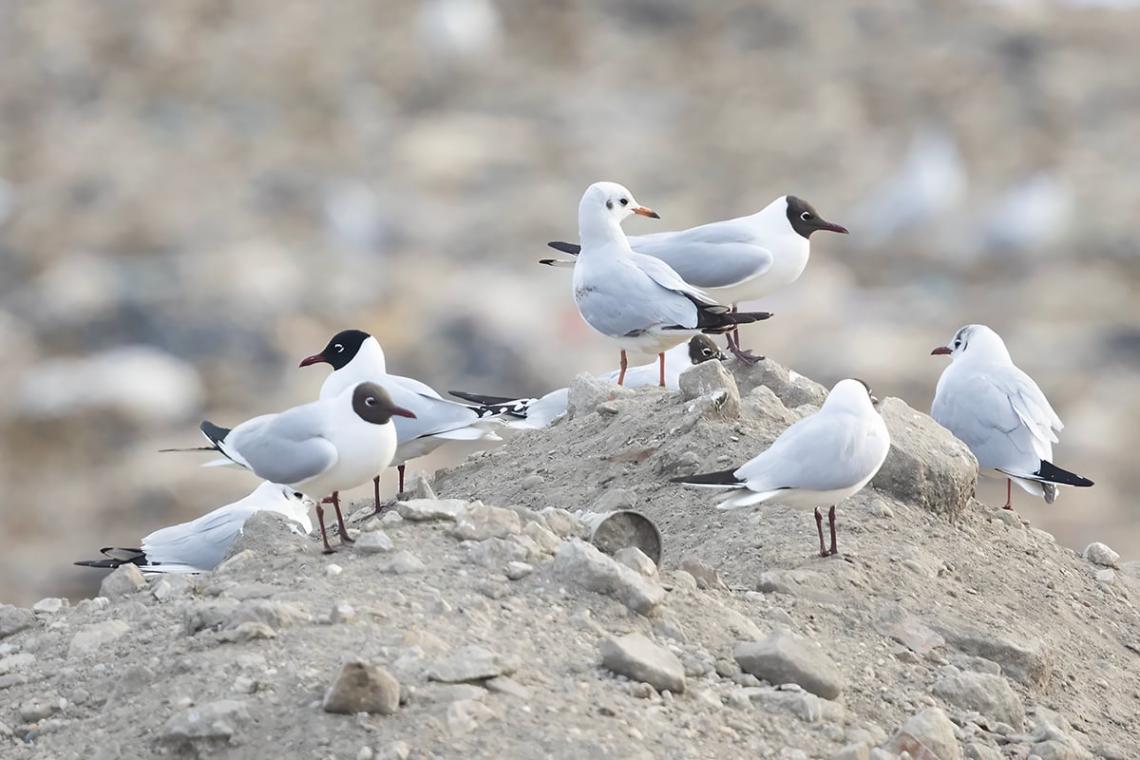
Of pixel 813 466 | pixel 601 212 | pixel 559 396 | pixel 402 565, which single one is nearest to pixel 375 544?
pixel 402 565

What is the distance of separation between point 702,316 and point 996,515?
118 centimetres

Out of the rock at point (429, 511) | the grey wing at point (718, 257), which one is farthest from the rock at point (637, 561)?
the grey wing at point (718, 257)

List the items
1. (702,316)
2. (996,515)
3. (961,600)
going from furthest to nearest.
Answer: (702,316), (996,515), (961,600)

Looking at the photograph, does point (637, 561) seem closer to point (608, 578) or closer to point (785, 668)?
point (608, 578)

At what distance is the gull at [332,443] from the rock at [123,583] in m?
0.53

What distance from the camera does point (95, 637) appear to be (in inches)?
173

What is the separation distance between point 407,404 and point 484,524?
1.20 metres

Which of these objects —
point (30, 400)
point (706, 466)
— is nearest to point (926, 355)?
point (30, 400)

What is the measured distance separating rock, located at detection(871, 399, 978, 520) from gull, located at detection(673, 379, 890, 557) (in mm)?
585

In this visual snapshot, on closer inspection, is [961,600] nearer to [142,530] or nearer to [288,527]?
[288,527]

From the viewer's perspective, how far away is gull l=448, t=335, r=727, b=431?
253 inches

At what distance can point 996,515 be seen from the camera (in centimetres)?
587

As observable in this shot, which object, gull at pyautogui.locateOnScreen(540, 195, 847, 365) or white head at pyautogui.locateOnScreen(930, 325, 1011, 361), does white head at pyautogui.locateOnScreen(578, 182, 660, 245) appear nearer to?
gull at pyautogui.locateOnScreen(540, 195, 847, 365)

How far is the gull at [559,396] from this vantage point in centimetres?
643
